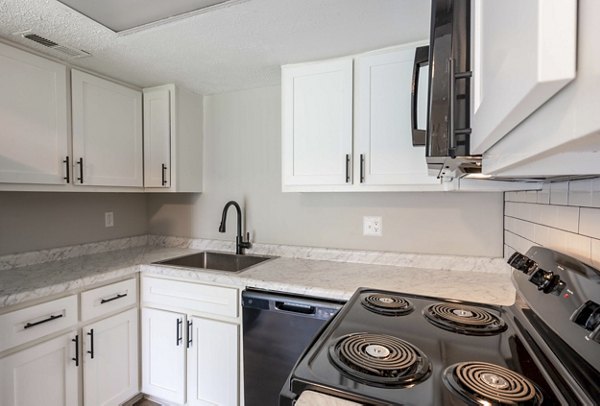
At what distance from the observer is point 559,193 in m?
1.03

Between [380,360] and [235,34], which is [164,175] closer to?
[235,34]

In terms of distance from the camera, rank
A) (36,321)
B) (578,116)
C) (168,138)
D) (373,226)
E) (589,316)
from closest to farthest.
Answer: (578,116), (589,316), (36,321), (373,226), (168,138)

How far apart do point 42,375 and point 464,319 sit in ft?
6.15

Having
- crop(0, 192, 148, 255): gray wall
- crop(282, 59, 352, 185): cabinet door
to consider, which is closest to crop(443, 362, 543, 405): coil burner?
crop(282, 59, 352, 185): cabinet door

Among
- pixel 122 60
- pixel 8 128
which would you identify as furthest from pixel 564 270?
pixel 8 128

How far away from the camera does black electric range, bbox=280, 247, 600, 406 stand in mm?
642

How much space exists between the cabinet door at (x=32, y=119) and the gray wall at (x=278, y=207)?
954 mm

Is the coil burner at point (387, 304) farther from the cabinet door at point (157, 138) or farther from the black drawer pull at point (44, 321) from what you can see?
the cabinet door at point (157, 138)

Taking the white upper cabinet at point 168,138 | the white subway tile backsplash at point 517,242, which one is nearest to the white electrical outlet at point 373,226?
the white subway tile backsplash at point 517,242

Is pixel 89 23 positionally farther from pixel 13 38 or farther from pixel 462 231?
pixel 462 231

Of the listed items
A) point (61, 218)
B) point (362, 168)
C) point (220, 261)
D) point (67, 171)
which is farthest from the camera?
point (220, 261)

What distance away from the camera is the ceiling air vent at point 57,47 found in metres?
1.57

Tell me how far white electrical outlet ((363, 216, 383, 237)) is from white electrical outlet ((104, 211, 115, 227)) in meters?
1.94

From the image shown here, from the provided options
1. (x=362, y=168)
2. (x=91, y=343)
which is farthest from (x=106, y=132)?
(x=362, y=168)
